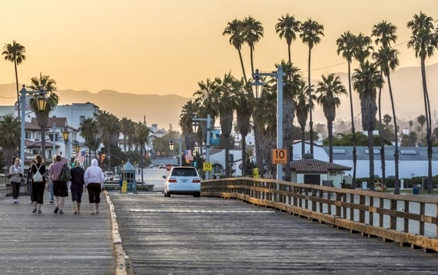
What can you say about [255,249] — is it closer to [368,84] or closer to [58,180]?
[58,180]

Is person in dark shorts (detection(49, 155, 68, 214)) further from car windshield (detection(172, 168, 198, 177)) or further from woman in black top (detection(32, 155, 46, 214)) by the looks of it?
car windshield (detection(172, 168, 198, 177))

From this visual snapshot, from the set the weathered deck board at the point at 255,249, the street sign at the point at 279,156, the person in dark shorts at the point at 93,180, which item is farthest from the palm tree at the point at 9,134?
the weathered deck board at the point at 255,249

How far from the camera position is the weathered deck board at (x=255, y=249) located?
54.2ft

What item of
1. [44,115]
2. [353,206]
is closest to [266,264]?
[353,206]

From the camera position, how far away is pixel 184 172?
5241 cm

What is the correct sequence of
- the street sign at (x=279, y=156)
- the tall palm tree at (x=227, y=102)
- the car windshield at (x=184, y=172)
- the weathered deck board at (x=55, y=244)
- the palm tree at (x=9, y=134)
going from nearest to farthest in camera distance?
the weathered deck board at (x=55, y=244)
the street sign at (x=279, y=156)
the car windshield at (x=184, y=172)
the tall palm tree at (x=227, y=102)
the palm tree at (x=9, y=134)

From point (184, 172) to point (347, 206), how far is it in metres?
27.0

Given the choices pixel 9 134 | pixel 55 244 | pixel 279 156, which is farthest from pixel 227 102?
pixel 55 244

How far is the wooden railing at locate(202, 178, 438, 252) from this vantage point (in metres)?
20.4

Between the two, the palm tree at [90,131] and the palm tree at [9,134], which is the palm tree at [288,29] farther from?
the palm tree at [90,131]

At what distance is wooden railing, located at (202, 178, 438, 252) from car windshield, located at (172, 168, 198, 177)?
165 cm

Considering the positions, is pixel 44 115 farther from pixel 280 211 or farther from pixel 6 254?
pixel 6 254

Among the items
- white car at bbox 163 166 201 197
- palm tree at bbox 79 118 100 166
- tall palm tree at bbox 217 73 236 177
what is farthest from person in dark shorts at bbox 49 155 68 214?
palm tree at bbox 79 118 100 166

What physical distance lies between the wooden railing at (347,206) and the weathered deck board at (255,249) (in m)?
0.27
